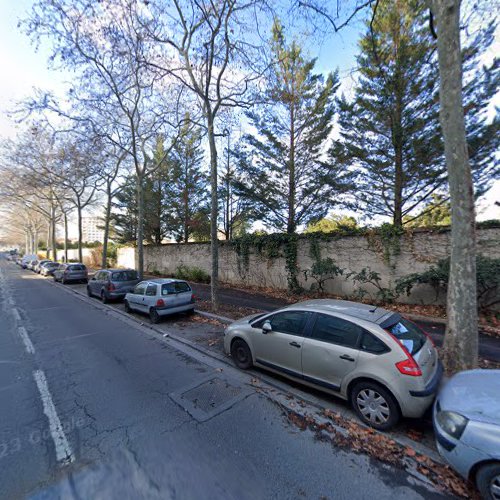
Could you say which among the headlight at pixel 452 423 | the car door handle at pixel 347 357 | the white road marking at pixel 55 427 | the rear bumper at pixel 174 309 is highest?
the car door handle at pixel 347 357

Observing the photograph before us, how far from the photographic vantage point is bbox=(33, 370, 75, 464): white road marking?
9.14 ft

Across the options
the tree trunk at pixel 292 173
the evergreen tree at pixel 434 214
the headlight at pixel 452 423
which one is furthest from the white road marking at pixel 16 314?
the evergreen tree at pixel 434 214

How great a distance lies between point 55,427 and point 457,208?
6844 millimetres

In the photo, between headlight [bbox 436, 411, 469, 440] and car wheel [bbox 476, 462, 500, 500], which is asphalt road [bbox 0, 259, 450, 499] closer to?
car wheel [bbox 476, 462, 500, 500]

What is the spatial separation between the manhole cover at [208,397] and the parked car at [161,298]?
3968 millimetres

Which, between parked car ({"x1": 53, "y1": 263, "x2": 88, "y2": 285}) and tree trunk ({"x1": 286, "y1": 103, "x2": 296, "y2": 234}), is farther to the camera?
parked car ({"x1": 53, "y1": 263, "x2": 88, "y2": 285})

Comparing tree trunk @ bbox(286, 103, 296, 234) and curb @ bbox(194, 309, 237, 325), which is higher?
tree trunk @ bbox(286, 103, 296, 234)

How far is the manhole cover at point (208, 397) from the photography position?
3.61 m

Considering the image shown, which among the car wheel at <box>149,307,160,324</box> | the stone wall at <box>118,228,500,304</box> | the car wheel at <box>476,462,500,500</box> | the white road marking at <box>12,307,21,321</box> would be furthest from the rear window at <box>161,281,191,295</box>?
the car wheel at <box>476,462,500,500</box>

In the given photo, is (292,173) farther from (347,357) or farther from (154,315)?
(347,357)

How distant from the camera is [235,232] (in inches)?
818

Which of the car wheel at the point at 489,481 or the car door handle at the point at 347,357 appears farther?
the car door handle at the point at 347,357

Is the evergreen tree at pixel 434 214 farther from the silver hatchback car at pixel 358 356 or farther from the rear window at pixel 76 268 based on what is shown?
the rear window at pixel 76 268

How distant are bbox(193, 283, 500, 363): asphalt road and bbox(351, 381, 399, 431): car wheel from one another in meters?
3.70
